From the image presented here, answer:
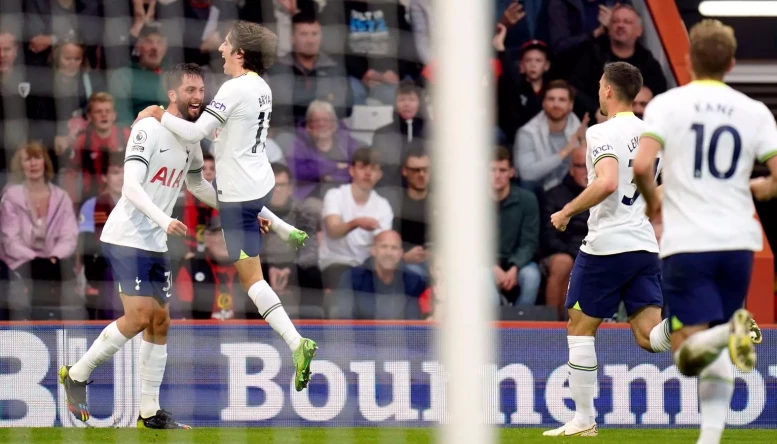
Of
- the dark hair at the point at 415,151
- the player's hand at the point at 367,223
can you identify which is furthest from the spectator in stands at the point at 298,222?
the dark hair at the point at 415,151

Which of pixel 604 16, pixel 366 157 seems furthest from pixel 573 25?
pixel 366 157

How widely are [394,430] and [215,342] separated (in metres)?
1.32

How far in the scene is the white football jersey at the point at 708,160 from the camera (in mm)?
4961

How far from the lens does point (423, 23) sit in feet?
29.0

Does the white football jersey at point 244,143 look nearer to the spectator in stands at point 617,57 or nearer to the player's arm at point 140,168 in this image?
the player's arm at point 140,168

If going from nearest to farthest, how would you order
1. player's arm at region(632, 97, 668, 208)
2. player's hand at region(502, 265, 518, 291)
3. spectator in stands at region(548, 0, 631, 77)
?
player's arm at region(632, 97, 668, 208) < player's hand at region(502, 265, 518, 291) < spectator in stands at region(548, 0, 631, 77)

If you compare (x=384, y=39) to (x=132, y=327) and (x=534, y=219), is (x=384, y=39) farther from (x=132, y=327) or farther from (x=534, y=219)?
(x=132, y=327)

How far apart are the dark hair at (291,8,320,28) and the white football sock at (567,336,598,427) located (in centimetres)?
316

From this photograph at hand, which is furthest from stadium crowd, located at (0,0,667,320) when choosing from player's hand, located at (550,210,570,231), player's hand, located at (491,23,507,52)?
player's hand, located at (550,210,570,231)

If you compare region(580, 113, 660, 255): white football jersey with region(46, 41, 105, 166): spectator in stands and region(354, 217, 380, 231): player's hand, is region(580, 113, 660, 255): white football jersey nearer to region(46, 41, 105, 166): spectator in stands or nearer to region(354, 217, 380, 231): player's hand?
region(354, 217, 380, 231): player's hand

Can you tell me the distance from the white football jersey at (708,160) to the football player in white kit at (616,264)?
5.35 feet

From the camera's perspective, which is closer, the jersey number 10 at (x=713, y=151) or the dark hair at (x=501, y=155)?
the jersey number 10 at (x=713, y=151)

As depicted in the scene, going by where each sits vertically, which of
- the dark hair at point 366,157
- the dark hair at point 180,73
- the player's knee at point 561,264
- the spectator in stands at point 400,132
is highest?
the dark hair at point 180,73

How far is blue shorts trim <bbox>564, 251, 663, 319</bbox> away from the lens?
268 inches
